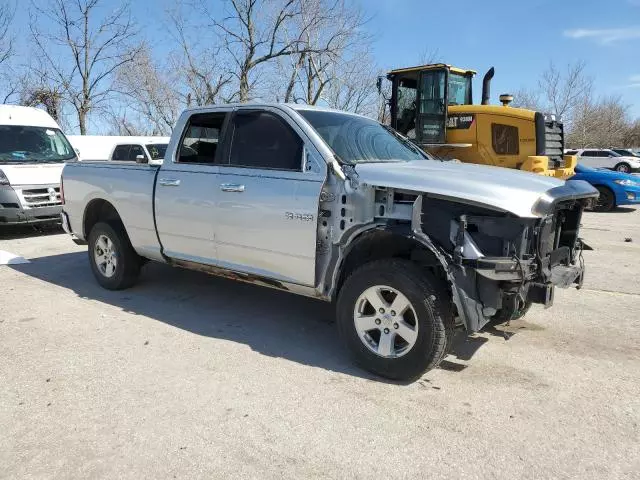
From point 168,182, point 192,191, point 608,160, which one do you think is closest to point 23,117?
point 168,182

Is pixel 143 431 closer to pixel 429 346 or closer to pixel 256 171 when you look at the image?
pixel 429 346

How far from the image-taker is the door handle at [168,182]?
511cm

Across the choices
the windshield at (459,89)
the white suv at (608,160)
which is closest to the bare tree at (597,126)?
the white suv at (608,160)

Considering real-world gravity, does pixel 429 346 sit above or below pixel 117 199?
below

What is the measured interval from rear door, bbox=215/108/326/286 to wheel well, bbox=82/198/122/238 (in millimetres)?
2049

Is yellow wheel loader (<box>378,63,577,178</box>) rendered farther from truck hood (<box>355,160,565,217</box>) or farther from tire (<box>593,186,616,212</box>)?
truck hood (<box>355,160,565,217</box>)

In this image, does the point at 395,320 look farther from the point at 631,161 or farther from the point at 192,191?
the point at 631,161

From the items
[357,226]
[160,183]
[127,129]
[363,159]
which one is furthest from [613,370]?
[127,129]

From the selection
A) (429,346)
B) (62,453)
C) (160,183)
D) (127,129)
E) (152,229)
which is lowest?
(62,453)

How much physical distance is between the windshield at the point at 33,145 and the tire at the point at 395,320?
349 inches

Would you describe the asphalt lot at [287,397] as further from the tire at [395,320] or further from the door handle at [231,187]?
the door handle at [231,187]

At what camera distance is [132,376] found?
3.90 m

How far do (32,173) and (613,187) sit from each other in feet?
45.8

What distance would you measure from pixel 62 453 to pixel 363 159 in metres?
2.93
